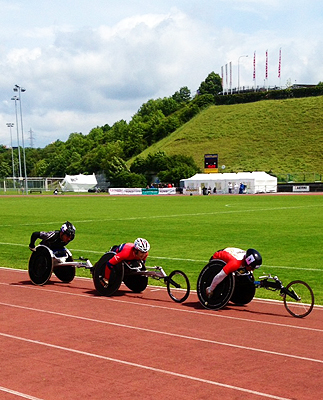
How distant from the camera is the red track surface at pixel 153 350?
6625 mm

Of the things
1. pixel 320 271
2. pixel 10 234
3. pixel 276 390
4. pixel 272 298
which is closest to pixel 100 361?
pixel 276 390

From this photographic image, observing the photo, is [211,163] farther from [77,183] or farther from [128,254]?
[128,254]

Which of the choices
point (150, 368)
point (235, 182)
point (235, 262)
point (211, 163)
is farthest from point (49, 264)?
point (211, 163)

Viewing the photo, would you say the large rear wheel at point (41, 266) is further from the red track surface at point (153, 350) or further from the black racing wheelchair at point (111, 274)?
the red track surface at point (153, 350)

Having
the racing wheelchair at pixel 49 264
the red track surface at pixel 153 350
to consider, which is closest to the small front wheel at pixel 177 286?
the red track surface at pixel 153 350

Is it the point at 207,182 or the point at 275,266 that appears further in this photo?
the point at 207,182

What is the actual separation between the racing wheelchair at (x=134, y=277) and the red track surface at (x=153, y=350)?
9.6 inches

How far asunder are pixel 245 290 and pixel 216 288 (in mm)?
714

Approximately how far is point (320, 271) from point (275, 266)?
1282mm

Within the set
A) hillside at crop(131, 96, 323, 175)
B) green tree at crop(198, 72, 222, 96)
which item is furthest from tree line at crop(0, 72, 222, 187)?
hillside at crop(131, 96, 323, 175)

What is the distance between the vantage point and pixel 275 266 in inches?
623

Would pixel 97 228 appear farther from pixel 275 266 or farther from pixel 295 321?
pixel 295 321

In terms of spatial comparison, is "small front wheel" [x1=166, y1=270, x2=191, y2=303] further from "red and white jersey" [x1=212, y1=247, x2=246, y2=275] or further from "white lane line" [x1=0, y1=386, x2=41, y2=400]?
"white lane line" [x1=0, y1=386, x2=41, y2=400]

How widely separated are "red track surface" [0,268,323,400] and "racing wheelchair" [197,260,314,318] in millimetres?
185
